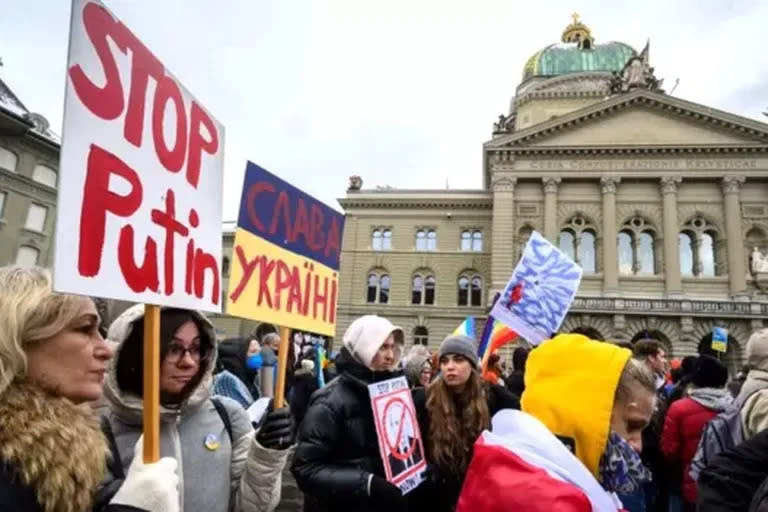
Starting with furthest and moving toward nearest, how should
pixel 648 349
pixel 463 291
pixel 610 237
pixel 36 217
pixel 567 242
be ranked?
pixel 463 291 < pixel 567 242 < pixel 610 237 < pixel 36 217 < pixel 648 349

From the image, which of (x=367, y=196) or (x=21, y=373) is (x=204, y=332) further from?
(x=367, y=196)

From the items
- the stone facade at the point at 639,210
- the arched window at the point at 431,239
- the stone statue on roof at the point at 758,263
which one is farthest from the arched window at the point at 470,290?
the stone statue on roof at the point at 758,263

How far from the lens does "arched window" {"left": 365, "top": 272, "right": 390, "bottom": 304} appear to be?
1316 inches

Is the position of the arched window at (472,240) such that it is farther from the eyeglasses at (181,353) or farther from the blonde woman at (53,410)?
the blonde woman at (53,410)

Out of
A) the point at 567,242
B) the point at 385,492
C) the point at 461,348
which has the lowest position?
the point at 385,492

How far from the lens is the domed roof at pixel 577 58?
1753 inches

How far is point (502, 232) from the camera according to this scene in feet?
97.0

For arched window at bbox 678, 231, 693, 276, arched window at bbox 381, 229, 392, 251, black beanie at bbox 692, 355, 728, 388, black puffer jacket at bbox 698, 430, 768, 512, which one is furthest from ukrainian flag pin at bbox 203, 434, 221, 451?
arched window at bbox 381, 229, 392, 251

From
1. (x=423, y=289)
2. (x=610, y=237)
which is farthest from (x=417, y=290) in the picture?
(x=610, y=237)

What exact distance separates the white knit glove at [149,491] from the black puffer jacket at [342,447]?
1.23 m

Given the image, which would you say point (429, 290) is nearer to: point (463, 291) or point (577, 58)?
point (463, 291)

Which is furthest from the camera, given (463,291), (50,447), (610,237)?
(463,291)

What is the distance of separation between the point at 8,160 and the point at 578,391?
1056 inches

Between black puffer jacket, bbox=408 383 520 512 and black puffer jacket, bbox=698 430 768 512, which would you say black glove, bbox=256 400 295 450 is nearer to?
black puffer jacket, bbox=408 383 520 512
